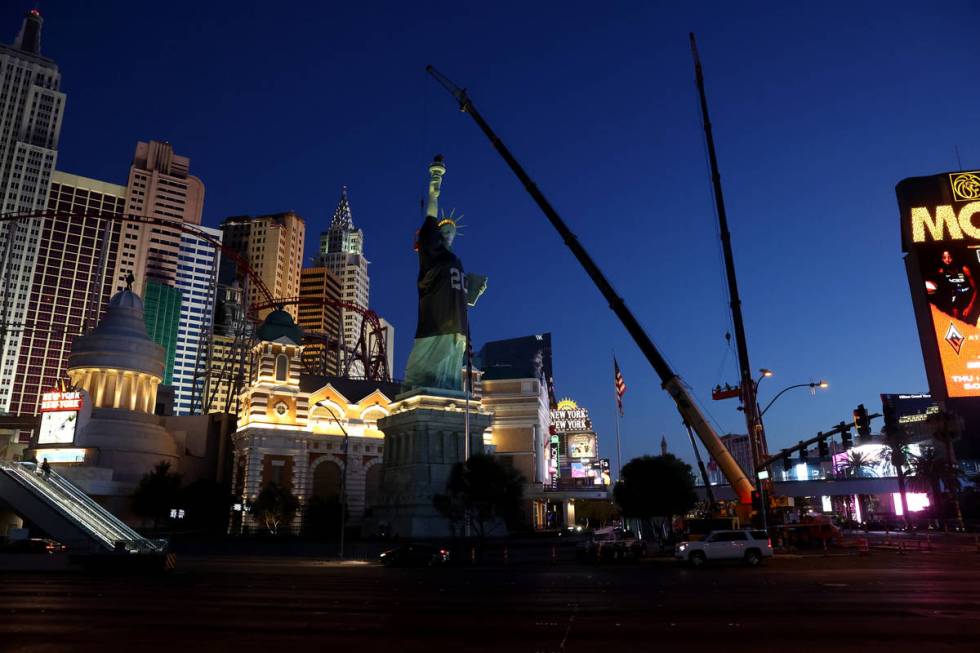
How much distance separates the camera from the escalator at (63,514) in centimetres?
3527

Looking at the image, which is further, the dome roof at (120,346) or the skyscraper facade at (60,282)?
the skyscraper facade at (60,282)

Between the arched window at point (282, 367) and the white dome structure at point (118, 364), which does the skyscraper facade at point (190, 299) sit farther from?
the arched window at point (282, 367)

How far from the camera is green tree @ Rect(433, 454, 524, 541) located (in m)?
48.1

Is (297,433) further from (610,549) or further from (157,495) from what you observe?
(610,549)

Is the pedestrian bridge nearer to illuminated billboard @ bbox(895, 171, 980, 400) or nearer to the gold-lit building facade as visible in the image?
the gold-lit building facade

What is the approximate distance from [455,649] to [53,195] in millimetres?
189221

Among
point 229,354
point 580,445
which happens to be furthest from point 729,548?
point 580,445

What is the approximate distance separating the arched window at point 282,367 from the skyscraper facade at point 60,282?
8951cm

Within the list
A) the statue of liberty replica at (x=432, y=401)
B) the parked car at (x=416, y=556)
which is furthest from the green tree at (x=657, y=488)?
the parked car at (x=416, y=556)

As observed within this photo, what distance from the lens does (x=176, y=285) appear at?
188m

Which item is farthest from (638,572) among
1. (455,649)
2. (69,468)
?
(69,468)

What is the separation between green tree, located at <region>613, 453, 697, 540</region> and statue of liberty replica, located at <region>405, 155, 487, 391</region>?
19620 millimetres

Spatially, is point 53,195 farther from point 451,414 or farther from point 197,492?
point 451,414

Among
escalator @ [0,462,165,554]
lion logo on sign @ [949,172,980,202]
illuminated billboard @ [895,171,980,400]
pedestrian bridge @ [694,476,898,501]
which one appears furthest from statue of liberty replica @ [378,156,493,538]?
pedestrian bridge @ [694,476,898,501]
